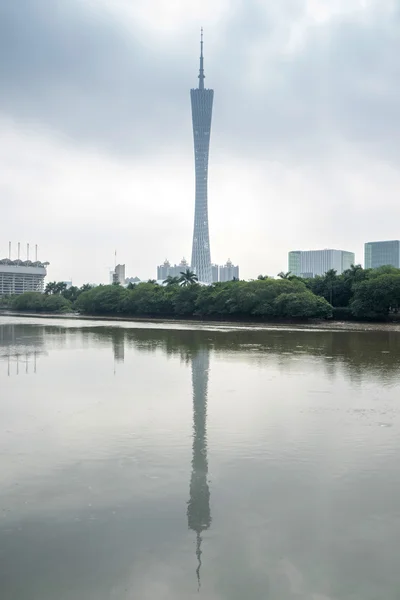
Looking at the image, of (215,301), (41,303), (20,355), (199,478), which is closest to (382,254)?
(41,303)

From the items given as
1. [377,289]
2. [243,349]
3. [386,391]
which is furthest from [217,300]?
[386,391]

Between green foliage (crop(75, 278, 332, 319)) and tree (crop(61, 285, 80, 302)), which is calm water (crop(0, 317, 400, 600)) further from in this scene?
tree (crop(61, 285, 80, 302))

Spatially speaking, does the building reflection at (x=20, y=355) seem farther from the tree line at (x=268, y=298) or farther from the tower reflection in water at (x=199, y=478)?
the tree line at (x=268, y=298)

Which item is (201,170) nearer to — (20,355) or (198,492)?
(20,355)

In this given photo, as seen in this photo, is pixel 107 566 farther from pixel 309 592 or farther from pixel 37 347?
pixel 37 347

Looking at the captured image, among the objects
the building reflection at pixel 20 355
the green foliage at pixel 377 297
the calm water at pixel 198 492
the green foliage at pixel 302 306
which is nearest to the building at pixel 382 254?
the green foliage at pixel 302 306

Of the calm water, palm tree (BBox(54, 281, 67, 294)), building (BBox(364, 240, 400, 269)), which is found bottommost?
the calm water

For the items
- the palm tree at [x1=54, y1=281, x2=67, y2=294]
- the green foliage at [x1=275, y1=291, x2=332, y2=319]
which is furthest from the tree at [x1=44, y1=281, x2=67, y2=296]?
the green foliage at [x1=275, y1=291, x2=332, y2=319]
